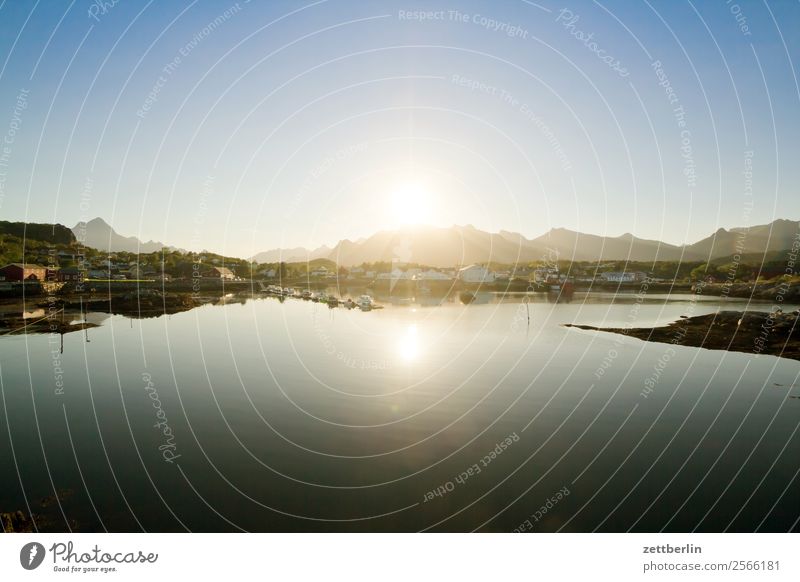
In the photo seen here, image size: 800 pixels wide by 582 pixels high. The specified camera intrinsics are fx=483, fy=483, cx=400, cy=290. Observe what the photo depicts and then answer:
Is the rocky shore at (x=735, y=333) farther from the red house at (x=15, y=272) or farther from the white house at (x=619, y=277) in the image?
the white house at (x=619, y=277)

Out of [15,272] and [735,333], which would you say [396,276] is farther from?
[735,333]

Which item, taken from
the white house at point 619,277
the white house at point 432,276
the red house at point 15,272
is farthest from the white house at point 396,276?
the red house at point 15,272

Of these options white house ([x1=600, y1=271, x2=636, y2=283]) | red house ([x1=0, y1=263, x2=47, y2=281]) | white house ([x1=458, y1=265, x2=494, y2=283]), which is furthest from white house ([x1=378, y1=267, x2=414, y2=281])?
red house ([x1=0, y1=263, x2=47, y2=281])

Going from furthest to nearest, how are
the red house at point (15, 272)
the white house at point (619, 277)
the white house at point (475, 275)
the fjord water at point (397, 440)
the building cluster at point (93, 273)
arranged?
1. the white house at point (475, 275)
2. the white house at point (619, 277)
3. the building cluster at point (93, 273)
4. the red house at point (15, 272)
5. the fjord water at point (397, 440)

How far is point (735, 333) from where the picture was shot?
44.8 metres

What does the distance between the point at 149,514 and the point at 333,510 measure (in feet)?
17.3

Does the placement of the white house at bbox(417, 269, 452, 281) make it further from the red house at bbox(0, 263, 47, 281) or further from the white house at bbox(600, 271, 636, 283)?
the red house at bbox(0, 263, 47, 281)

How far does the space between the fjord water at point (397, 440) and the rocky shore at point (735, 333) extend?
12.2 ft

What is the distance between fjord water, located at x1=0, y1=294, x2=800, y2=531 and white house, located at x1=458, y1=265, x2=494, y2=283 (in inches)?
5198

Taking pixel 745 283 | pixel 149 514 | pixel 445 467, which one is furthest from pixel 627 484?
pixel 745 283

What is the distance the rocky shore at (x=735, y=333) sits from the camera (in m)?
39.9

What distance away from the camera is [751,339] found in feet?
141

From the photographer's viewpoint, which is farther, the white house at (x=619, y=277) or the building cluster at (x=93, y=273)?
the white house at (x=619, y=277)

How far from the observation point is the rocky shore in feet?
131
